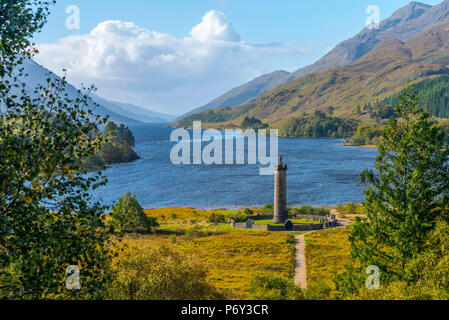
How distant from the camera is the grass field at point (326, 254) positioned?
132ft

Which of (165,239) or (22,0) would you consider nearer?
(22,0)

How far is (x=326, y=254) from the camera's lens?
161 feet

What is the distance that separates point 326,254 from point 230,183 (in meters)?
76.1

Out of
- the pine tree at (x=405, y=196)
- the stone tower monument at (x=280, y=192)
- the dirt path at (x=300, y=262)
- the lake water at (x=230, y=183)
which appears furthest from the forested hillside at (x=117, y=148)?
the pine tree at (x=405, y=196)

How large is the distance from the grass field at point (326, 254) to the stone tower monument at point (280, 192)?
8067 mm

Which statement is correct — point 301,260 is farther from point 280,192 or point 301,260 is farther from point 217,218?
point 217,218

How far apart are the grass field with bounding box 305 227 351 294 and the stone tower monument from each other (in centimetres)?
807

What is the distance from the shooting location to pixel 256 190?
4449 inches

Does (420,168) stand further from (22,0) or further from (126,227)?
(22,0)

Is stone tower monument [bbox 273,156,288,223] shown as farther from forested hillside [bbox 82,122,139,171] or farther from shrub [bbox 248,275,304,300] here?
forested hillside [bbox 82,122,139,171]
